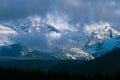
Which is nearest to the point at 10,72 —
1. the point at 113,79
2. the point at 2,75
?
the point at 2,75

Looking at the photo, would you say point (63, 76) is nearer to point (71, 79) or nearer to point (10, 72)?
point (71, 79)

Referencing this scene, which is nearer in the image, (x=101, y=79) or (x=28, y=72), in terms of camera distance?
(x=101, y=79)

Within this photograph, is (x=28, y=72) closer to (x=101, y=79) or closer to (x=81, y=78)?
(x=81, y=78)

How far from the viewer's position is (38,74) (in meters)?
148

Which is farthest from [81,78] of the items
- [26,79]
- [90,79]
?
[26,79]

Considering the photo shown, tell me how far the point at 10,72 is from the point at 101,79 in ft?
125

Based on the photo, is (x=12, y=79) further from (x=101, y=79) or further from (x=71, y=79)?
(x=101, y=79)

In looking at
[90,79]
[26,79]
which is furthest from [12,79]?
[90,79]

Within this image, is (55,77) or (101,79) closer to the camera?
(101,79)

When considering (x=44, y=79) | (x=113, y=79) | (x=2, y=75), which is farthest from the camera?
(x=2, y=75)

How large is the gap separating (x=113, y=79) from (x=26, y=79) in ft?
92.4

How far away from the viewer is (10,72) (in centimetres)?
15775

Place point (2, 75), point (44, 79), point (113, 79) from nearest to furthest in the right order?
point (113, 79) < point (44, 79) < point (2, 75)

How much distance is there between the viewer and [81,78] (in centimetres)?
14775
